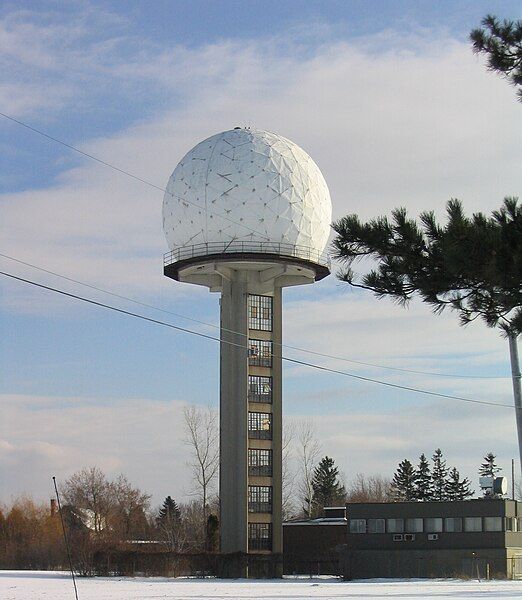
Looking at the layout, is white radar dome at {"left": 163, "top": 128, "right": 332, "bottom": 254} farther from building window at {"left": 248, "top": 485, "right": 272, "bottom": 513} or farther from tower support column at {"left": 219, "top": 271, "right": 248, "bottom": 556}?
building window at {"left": 248, "top": 485, "right": 272, "bottom": 513}

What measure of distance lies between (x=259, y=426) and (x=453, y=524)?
13947 millimetres

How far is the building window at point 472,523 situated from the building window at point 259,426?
13.7 metres

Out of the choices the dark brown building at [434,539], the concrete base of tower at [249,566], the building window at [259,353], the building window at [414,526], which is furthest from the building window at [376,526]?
the building window at [259,353]

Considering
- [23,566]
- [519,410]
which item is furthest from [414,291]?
[23,566]

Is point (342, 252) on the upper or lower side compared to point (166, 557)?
upper

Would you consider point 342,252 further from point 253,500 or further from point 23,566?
point 23,566

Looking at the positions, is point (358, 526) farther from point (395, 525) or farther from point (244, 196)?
point (244, 196)

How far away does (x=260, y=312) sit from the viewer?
73.2 metres

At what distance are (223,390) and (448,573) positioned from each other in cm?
1836

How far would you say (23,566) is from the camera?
8588 cm

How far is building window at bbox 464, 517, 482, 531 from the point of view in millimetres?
68812

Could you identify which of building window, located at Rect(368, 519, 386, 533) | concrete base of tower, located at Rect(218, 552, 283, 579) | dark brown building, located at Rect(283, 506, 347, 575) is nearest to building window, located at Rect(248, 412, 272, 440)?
concrete base of tower, located at Rect(218, 552, 283, 579)

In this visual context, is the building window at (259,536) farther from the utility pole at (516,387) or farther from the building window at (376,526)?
the utility pole at (516,387)

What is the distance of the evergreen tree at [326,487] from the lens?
422 feet
